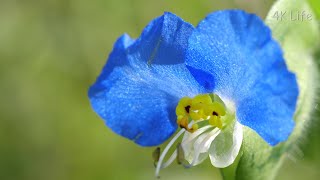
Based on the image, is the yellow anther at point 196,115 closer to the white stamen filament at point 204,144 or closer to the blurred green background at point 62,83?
the white stamen filament at point 204,144

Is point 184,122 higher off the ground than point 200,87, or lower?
lower

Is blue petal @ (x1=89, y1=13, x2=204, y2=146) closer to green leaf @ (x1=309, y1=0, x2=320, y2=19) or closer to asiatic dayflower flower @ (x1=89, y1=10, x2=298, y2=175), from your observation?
asiatic dayflower flower @ (x1=89, y1=10, x2=298, y2=175)

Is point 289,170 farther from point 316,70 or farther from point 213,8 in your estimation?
point 316,70

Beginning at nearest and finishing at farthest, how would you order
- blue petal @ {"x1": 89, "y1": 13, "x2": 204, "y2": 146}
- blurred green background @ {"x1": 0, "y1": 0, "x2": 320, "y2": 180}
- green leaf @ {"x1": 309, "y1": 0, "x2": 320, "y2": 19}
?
blue petal @ {"x1": 89, "y1": 13, "x2": 204, "y2": 146} < green leaf @ {"x1": 309, "y1": 0, "x2": 320, "y2": 19} < blurred green background @ {"x1": 0, "y1": 0, "x2": 320, "y2": 180}

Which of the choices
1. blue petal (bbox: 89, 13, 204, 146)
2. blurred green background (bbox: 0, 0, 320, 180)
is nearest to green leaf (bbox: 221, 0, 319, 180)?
blue petal (bbox: 89, 13, 204, 146)

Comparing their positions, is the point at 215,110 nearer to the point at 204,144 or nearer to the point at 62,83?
the point at 204,144

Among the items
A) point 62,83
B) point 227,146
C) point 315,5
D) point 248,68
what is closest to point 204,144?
point 227,146

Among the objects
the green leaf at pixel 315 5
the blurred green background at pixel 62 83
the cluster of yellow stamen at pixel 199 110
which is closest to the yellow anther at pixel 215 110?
the cluster of yellow stamen at pixel 199 110
